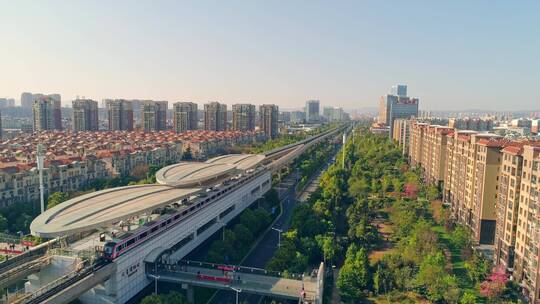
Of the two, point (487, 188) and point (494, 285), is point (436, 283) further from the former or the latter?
point (487, 188)

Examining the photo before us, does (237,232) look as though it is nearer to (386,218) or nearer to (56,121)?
(386,218)

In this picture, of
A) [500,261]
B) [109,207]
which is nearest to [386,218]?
[500,261]

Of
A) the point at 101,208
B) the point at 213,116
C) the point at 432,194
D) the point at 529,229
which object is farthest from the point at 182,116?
the point at 529,229

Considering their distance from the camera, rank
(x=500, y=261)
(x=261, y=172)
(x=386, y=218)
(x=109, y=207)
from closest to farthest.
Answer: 1. (x=109, y=207)
2. (x=500, y=261)
3. (x=386, y=218)
4. (x=261, y=172)

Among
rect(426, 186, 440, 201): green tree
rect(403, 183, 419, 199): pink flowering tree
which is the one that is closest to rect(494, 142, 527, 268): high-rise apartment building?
rect(426, 186, 440, 201): green tree

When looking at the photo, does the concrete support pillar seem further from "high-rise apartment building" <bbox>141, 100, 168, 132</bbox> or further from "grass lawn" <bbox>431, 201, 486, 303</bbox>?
"high-rise apartment building" <bbox>141, 100, 168, 132</bbox>

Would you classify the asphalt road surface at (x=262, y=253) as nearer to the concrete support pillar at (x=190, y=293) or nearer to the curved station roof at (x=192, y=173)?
the concrete support pillar at (x=190, y=293)

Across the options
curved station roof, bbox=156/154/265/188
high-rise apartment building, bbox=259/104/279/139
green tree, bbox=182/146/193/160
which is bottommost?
green tree, bbox=182/146/193/160
